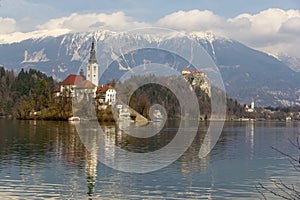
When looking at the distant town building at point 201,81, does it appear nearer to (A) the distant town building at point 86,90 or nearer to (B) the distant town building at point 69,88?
(B) the distant town building at point 69,88

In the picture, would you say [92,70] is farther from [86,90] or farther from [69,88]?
[86,90]

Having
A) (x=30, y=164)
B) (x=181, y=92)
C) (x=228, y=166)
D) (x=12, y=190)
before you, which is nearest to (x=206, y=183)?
(x=228, y=166)

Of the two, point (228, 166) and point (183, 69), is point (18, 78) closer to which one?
point (183, 69)

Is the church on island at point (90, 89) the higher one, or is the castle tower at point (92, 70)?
the castle tower at point (92, 70)

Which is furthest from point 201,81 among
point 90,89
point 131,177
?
point 131,177

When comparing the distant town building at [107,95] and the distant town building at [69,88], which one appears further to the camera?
the distant town building at [69,88]

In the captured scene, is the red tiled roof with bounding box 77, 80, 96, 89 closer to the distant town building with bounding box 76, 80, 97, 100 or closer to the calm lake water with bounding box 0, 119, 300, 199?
the distant town building with bounding box 76, 80, 97, 100

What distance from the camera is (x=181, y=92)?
9925 cm

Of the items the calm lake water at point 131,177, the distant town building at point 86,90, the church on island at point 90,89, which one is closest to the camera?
the calm lake water at point 131,177

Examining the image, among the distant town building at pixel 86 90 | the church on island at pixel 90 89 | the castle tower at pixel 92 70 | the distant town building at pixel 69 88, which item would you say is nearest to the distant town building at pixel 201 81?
the castle tower at pixel 92 70

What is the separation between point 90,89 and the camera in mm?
92750

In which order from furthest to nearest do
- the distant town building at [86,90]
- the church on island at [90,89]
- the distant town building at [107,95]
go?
1. the distant town building at [86,90]
2. the church on island at [90,89]
3. the distant town building at [107,95]

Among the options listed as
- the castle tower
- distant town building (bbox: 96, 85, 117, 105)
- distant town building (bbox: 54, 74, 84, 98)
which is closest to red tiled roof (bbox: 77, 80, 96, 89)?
distant town building (bbox: 54, 74, 84, 98)

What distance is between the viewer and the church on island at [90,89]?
85.5 meters
